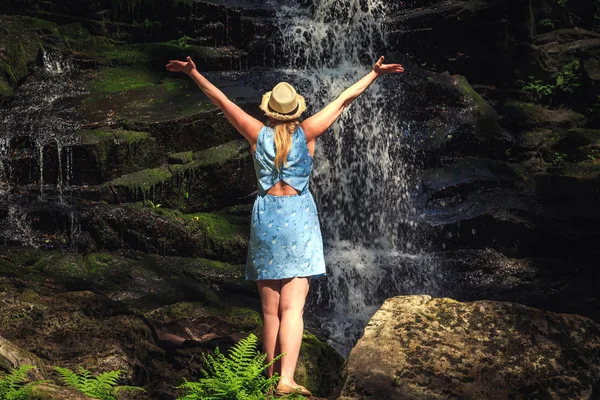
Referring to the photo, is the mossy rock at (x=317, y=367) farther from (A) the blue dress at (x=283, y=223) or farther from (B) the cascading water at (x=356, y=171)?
(B) the cascading water at (x=356, y=171)

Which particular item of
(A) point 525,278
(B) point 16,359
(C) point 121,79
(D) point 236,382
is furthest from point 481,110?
(D) point 236,382

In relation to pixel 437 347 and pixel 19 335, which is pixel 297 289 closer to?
pixel 437 347

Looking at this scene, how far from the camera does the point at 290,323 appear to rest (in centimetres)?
507

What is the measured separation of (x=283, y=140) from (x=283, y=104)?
0.24 meters

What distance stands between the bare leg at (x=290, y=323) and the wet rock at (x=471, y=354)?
52 cm

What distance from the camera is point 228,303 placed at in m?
9.30

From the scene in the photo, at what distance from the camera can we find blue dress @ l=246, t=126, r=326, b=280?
16.9 feet

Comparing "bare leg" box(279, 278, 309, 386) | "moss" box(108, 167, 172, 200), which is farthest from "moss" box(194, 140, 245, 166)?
"bare leg" box(279, 278, 309, 386)

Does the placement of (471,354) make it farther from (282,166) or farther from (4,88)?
(4,88)

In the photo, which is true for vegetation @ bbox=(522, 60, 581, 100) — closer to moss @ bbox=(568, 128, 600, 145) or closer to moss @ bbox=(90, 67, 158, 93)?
moss @ bbox=(568, 128, 600, 145)

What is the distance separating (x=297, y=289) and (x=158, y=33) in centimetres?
1086

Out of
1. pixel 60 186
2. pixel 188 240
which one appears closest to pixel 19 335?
pixel 188 240

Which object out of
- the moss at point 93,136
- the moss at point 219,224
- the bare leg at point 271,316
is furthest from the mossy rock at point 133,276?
the bare leg at point 271,316

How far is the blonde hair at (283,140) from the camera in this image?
16.8 feet
